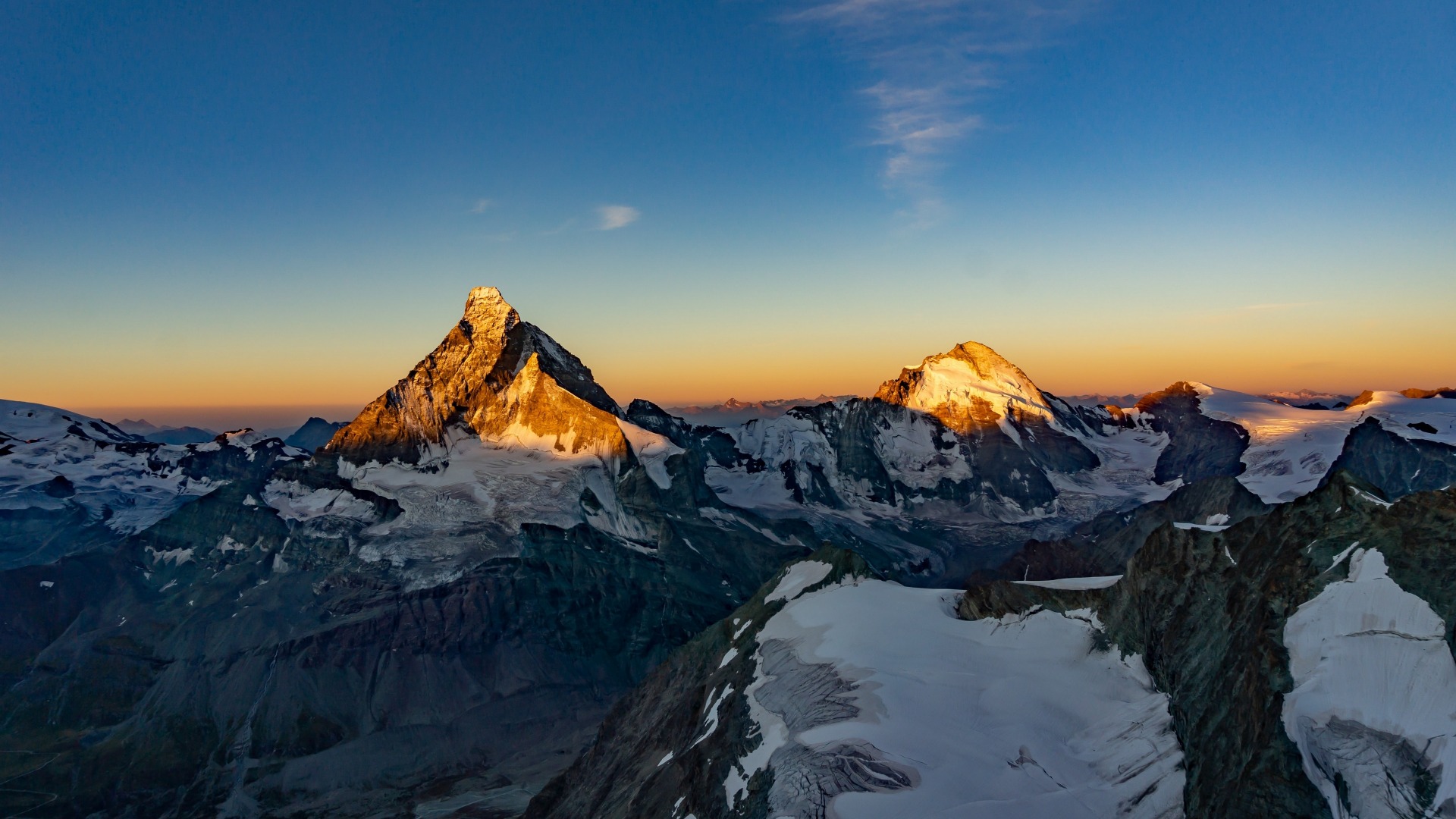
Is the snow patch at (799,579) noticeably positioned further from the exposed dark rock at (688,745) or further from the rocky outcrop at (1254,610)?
the rocky outcrop at (1254,610)

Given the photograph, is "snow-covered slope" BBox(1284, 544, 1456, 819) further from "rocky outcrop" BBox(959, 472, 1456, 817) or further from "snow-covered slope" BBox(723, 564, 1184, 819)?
"snow-covered slope" BBox(723, 564, 1184, 819)

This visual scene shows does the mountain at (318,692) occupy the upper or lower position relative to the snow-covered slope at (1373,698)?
lower

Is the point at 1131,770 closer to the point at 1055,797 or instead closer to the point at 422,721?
the point at 1055,797

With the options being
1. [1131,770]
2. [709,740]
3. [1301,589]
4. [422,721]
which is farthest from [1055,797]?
[422,721]

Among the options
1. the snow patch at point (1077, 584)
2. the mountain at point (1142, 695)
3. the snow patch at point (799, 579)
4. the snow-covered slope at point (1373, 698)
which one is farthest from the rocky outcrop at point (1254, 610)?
the snow patch at point (799, 579)

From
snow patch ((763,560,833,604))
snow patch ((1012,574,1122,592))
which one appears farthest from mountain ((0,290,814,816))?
snow patch ((1012,574,1122,592))

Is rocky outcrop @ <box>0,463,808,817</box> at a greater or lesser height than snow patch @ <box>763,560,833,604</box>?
lesser
